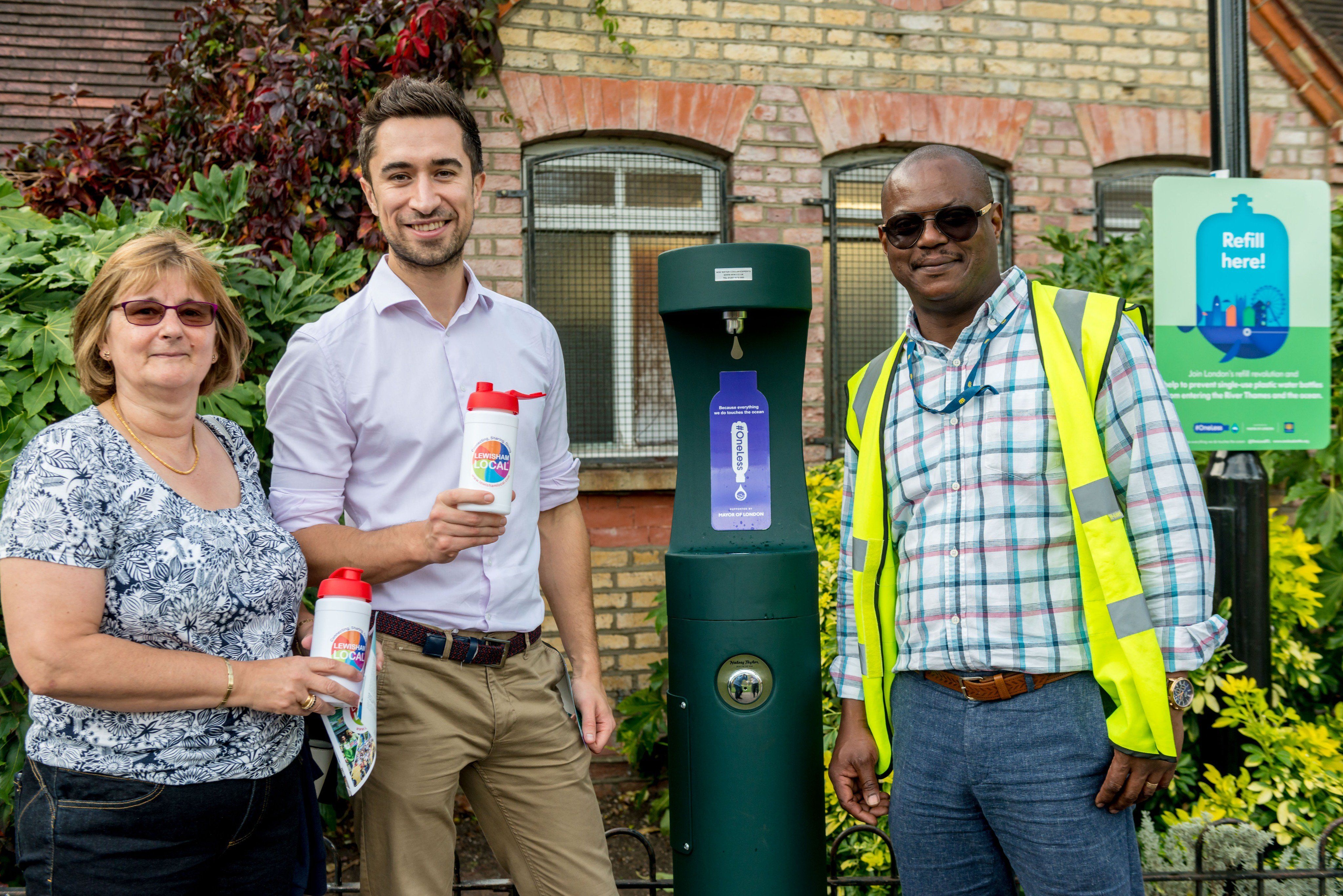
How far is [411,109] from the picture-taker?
209cm

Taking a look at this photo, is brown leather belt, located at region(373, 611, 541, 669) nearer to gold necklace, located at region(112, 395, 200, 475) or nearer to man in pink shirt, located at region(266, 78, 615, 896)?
man in pink shirt, located at region(266, 78, 615, 896)

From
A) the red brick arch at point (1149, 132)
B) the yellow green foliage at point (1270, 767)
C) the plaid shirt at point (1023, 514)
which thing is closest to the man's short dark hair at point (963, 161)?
the plaid shirt at point (1023, 514)

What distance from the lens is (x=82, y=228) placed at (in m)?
3.03

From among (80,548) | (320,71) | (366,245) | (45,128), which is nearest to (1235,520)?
(80,548)

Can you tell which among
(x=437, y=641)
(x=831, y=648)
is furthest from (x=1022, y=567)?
(x=831, y=648)

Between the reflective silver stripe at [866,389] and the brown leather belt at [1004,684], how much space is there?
1.84 ft

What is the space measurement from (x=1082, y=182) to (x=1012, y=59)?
715 millimetres

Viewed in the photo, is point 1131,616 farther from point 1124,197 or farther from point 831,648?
point 1124,197

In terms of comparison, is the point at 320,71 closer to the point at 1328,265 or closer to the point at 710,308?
the point at 710,308

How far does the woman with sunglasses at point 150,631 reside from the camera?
1632mm

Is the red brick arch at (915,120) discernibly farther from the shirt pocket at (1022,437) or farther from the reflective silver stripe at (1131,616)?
the reflective silver stripe at (1131,616)

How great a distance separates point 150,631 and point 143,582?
0.28ft

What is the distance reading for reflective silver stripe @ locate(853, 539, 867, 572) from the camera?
84.5 inches

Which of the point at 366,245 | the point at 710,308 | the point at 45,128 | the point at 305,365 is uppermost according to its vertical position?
the point at 45,128
